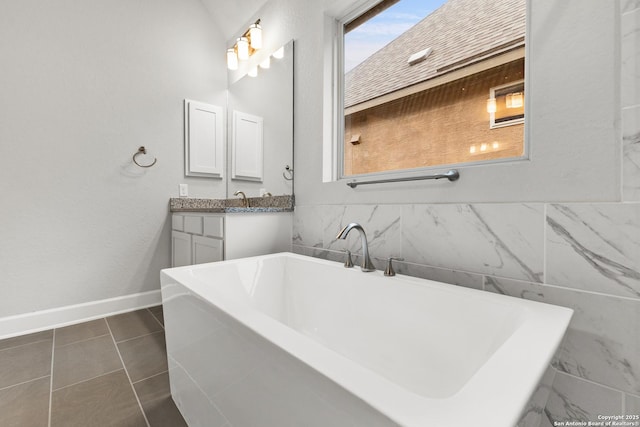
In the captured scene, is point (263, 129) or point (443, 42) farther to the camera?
point (263, 129)

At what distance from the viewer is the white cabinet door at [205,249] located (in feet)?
5.71

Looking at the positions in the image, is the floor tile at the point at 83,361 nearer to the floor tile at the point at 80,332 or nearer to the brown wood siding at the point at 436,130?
the floor tile at the point at 80,332

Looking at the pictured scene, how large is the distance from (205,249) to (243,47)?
178 centimetres

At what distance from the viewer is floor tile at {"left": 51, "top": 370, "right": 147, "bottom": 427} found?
1.15 metres

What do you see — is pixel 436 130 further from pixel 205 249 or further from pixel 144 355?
pixel 144 355

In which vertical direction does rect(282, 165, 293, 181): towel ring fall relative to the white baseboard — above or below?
above

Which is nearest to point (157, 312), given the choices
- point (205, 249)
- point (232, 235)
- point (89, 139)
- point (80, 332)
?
point (80, 332)

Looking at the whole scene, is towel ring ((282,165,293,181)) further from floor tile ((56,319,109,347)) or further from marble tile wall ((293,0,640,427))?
floor tile ((56,319,109,347))

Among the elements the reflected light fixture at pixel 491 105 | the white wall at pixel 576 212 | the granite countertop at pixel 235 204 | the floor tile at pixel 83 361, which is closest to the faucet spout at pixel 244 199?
the granite countertop at pixel 235 204

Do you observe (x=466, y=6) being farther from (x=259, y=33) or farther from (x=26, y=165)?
(x=26, y=165)

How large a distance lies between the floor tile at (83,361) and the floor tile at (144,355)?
50 millimetres

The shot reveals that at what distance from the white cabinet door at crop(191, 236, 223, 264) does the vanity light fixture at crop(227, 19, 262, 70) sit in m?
1.64

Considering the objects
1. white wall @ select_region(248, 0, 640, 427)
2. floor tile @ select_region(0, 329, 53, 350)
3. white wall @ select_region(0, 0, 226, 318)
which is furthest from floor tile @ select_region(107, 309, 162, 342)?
white wall @ select_region(248, 0, 640, 427)

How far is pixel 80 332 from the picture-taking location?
195 cm
